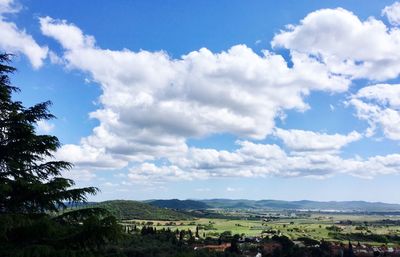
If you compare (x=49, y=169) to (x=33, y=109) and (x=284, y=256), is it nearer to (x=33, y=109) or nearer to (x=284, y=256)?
(x=33, y=109)

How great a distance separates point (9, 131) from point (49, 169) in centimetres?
156

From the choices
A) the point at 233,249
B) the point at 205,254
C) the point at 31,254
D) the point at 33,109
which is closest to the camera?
the point at 31,254

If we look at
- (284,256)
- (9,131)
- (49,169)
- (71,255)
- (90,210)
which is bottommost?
(284,256)

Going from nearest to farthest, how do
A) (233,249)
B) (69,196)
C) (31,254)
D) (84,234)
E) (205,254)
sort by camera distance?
(31,254)
(84,234)
(69,196)
(205,254)
(233,249)

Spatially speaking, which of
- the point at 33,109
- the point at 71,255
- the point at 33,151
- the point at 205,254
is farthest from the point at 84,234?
the point at 205,254

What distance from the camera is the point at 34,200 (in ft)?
43.6

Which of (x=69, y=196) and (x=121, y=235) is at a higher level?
(x=69, y=196)

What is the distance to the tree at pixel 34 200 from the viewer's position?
12086 millimetres

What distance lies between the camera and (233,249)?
134 metres

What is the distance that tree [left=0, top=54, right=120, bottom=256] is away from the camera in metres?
12.1

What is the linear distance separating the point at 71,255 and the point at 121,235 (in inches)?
54.0

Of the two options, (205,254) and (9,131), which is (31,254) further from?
(205,254)

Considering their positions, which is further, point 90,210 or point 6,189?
point 90,210

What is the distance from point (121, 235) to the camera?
12594 mm
